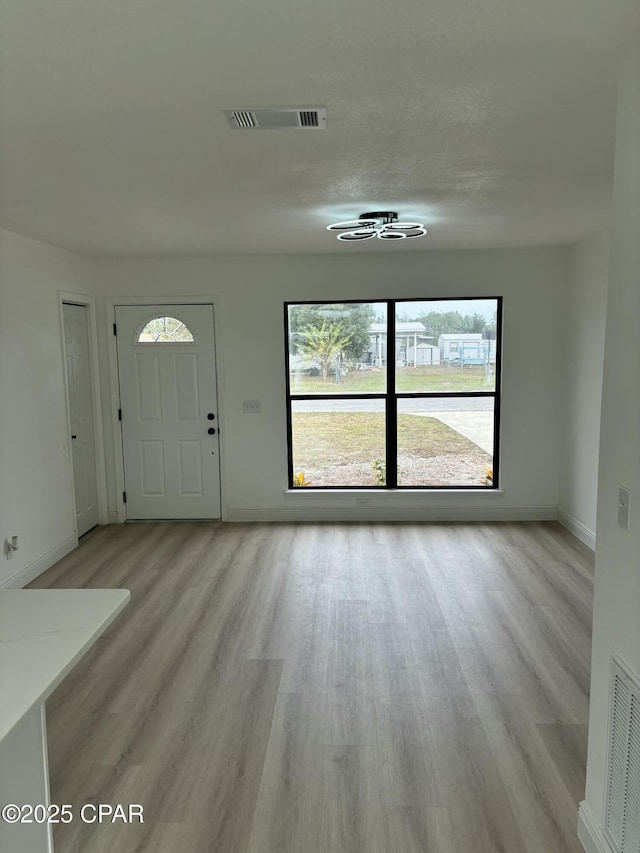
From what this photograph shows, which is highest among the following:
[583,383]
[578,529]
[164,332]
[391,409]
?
[164,332]

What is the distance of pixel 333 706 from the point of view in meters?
2.73

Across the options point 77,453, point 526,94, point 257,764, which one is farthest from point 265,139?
point 77,453

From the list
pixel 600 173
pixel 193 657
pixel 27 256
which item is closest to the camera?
pixel 600 173

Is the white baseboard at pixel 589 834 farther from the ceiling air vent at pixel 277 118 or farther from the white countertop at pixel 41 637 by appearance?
the ceiling air vent at pixel 277 118

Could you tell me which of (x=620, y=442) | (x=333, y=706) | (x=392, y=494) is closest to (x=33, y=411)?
(x=333, y=706)

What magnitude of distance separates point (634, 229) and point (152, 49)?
1.49m

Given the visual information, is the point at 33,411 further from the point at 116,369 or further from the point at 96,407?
the point at 116,369

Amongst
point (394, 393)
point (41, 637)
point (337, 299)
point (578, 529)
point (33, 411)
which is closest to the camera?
point (41, 637)

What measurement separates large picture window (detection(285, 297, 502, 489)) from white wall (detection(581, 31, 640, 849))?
367cm

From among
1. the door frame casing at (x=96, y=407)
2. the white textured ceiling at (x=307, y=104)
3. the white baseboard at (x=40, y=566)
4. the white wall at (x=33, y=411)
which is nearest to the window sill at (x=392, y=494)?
the door frame casing at (x=96, y=407)

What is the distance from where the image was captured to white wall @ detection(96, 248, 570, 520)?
5.36 m

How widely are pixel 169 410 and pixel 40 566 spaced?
1.87 m

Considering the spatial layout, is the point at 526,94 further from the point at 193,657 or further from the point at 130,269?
the point at 130,269

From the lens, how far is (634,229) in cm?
169
